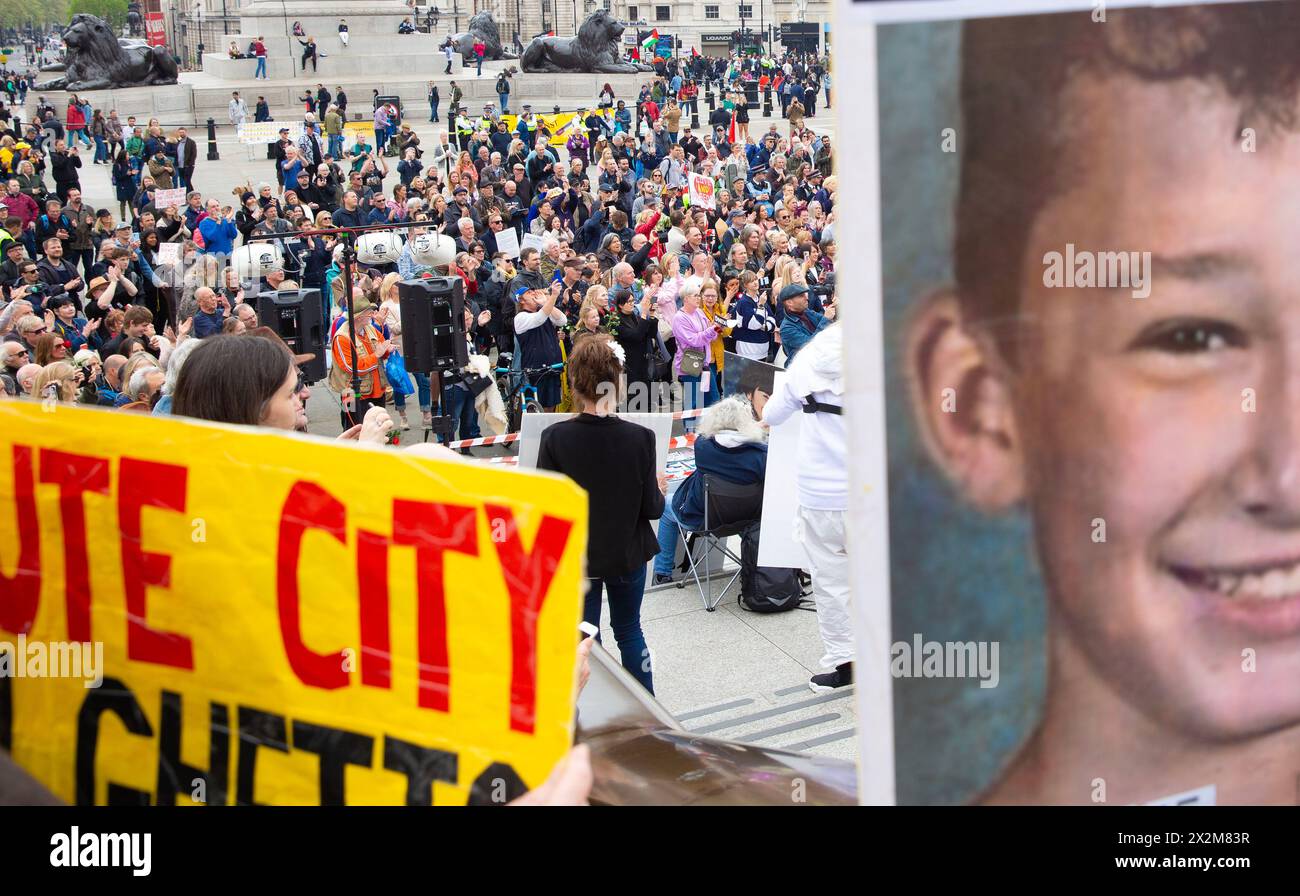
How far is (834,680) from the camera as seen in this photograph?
670cm

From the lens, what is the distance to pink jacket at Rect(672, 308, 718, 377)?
12.6 meters

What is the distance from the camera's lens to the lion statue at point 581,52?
48.2 m

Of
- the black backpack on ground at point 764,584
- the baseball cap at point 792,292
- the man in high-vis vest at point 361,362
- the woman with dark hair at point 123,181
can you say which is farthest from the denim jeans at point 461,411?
the woman with dark hair at point 123,181

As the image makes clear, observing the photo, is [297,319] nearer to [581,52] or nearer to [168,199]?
[168,199]

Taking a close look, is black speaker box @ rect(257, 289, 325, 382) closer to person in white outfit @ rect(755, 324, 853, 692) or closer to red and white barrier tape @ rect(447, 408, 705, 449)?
red and white barrier tape @ rect(447, 408, 705, 449)

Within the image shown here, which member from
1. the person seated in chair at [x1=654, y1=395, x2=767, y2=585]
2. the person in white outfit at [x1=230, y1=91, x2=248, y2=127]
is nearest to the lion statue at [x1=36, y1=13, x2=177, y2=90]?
the person in white outfit at [x1=230, y1=91, x2=248, y2=127]

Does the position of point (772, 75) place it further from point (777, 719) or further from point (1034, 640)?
point (1034, 640)

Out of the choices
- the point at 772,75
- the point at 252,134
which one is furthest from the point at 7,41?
the point at 252,134

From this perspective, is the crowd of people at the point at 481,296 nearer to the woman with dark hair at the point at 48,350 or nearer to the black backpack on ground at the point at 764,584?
the woman with dark hair at the point at 48,350

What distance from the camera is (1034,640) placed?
221 centimetres

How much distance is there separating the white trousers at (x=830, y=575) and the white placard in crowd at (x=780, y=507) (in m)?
0.72

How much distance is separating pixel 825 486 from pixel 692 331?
626 centimetres

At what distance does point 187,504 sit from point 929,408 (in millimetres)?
1476

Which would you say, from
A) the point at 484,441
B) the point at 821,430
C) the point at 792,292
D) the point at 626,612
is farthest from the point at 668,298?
the point at 626,612
